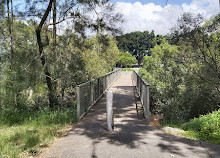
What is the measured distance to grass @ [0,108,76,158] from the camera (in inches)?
153

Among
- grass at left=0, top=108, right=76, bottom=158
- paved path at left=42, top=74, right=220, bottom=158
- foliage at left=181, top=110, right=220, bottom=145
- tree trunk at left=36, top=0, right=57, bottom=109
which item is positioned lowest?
foliage at left=181, top=110, right=220, bottom=145

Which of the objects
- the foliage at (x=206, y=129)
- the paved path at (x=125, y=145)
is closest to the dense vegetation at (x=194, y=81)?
the foliage at (x=206, y=129)

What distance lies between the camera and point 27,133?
489 centimetres

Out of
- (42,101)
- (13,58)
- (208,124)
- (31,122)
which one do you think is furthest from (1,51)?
(208,124)

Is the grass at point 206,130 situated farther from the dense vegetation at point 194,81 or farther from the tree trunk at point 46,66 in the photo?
the tree trunk at point 46,66

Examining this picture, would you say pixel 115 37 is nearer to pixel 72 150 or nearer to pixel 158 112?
pixel 158 112

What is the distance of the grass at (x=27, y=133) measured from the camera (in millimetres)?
3895

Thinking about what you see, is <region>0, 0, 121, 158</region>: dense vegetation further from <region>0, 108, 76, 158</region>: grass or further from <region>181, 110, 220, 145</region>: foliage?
<region>181, 110, 220, 145</region>: foliage

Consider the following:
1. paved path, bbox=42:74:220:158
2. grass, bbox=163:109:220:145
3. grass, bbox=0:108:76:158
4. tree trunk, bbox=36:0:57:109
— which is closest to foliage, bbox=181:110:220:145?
grass, bbox=163:109:220:145

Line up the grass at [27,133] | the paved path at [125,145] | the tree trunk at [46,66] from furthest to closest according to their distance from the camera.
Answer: the tree trunk at [46,66] < the grass at [27,133] < the paved path at [125,145]

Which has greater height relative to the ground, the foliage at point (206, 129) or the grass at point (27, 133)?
the grass at point (27, 133)

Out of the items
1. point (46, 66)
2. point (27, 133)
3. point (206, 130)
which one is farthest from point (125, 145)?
point (46, 66)

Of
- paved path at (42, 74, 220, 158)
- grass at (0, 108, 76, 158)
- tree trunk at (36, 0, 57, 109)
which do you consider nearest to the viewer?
paved path at (42, 74, 220, 158)

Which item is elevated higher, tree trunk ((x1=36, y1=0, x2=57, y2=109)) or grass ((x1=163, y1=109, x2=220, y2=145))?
tree trunk ((x1=36, y1=0, x2=57, y2=109))
